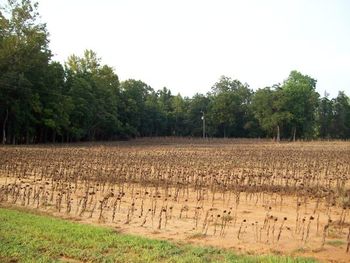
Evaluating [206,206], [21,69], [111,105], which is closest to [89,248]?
[206,206]

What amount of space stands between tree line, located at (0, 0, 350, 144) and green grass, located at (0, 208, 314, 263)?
36.9m

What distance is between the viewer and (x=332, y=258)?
26.0 ft

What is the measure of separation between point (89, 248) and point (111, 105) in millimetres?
59467

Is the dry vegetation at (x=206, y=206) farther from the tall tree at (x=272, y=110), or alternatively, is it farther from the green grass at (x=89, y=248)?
the tall tree at (x=272, y=110)

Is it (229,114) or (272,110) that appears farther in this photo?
(229,114)

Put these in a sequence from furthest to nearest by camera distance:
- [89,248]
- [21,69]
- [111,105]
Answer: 1. [111,105]
2. [21,69]
3. [89,248]

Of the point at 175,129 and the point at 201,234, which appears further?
the point at 175,129

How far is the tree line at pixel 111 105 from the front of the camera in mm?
46250

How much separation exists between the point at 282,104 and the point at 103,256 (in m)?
73.5

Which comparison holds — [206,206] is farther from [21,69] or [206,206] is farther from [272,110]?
[272,110]

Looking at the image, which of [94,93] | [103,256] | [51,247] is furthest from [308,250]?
[94,93]

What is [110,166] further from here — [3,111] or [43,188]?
[3,111]

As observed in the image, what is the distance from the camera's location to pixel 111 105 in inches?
2613

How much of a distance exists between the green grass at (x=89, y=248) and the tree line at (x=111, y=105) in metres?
36.9
